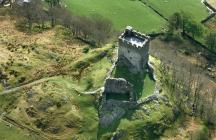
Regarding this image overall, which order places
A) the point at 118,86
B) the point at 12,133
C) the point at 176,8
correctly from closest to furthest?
the point at 12,133 < the point at 118,86 < the point at 176,8

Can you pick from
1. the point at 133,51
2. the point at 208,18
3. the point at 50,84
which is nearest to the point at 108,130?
the point at 50,84

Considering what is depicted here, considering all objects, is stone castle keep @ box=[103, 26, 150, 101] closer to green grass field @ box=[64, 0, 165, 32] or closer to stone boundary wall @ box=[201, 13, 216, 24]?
green grass field @ box=[64, 0, 165, 32]

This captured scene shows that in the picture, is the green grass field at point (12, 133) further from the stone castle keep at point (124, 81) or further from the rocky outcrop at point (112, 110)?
the stone castle keep at point (124, 81)

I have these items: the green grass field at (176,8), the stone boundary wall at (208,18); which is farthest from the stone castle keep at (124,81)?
the stone boundary wall at (208,18)

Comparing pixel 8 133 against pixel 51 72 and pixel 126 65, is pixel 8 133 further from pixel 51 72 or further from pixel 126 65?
pixel 126 65

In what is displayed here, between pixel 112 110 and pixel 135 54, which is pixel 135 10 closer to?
pixel 135 54

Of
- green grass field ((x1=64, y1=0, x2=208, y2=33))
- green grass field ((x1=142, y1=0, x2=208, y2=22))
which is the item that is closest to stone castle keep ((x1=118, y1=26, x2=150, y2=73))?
green grass field ((x1=64, y1=0, x2=208, y2=33))

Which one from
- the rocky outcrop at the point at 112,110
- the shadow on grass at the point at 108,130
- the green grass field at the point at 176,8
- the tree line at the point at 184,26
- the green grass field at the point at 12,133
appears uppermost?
the green grass field at the point at 176,8
